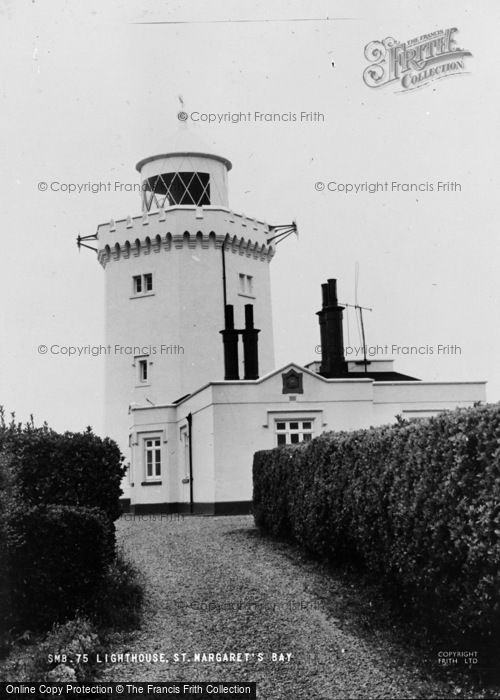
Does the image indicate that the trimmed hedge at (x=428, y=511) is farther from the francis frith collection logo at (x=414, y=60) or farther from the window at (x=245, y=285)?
the window at (x=245, y=285)

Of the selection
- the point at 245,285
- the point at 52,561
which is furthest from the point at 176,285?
the point at 52,561

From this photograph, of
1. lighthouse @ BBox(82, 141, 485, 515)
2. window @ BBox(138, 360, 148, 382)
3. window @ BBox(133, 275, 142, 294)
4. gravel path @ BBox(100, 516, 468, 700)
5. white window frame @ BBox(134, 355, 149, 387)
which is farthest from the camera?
window @ BBox(133, 275, 142, 294)

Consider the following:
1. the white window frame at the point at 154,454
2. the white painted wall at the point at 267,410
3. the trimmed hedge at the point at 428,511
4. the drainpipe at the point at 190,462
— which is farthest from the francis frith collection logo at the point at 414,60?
the white window frame at the point at 154,454

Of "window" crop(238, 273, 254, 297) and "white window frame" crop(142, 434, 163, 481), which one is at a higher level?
"window" crop(238, 273, 254, 297)

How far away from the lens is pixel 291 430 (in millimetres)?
28391

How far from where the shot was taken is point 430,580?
740cm

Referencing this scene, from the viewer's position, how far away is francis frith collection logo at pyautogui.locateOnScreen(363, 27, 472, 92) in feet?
36.0

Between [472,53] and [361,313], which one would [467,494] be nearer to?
[472,53]

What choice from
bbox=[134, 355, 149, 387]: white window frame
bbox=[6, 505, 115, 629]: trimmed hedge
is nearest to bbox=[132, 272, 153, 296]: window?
bbox=[134, 355, 149, 387]: white window frame

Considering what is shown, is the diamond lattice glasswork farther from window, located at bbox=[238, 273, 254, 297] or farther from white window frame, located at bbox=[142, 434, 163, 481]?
white window frame, located at bbox=[142, 434, 163, 481]

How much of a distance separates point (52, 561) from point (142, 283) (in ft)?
89.9

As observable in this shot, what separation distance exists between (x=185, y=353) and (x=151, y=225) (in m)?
5.52

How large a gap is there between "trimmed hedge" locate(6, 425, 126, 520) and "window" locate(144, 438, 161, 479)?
20.5m

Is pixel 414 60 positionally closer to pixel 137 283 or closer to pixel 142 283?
pixel 142 283
